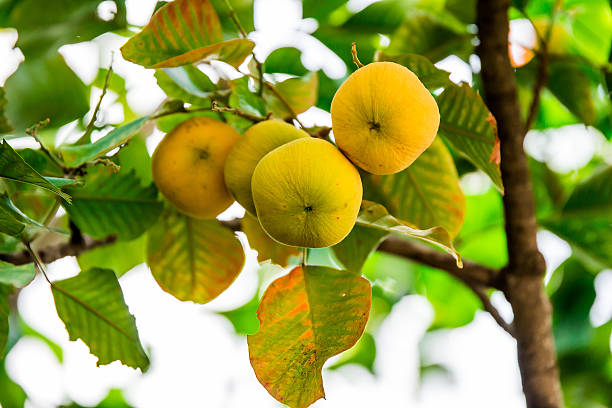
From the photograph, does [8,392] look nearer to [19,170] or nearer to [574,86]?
[19,170]

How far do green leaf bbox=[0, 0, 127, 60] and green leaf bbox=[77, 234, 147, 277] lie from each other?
383 millimetres

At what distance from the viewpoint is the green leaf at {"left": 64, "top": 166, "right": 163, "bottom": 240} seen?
925 mm

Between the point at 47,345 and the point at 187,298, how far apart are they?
0.86 meters

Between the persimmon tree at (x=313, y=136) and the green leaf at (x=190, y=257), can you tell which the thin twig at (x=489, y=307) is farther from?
the green leaf at (x=190, y=257)

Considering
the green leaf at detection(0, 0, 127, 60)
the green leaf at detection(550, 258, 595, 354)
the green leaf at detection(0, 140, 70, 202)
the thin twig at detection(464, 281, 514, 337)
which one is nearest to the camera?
the green leaf at detection(0, 140, 70, 202)

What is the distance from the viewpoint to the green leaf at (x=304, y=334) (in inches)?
28.3

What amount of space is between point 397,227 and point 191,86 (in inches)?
12.1

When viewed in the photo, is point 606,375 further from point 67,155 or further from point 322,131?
point 67,155

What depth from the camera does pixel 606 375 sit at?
1.45 metres

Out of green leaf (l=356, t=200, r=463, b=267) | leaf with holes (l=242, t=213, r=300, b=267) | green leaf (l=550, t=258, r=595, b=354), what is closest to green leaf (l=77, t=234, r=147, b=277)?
leaf with holes (l=242, t=213, r=300, b=267)

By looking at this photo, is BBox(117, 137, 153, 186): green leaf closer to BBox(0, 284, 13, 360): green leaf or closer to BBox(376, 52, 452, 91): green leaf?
BBox(0, 284, 13, 360): green leaf

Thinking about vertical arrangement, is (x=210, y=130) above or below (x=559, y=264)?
above

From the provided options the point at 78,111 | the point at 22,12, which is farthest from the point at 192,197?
the point at 22,12

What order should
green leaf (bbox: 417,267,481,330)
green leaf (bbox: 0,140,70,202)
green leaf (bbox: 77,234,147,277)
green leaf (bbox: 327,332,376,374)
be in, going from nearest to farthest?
green leaf (bbox: 0,140,70,202) < green leaf (bbox: 77,234,147,277) < green leaf (bbox: 417,267,481,330) < green leaf (bbox: 327,332,376,374)
